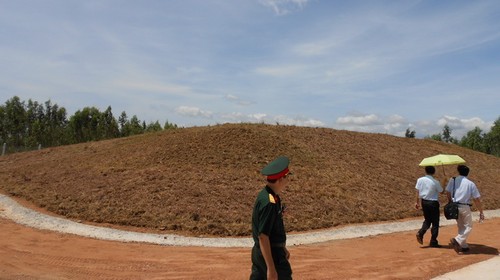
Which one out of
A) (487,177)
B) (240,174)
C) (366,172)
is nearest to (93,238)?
(240,174)

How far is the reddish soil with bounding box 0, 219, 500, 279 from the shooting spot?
6.85 metres

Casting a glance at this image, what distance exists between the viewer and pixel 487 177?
2175 cm

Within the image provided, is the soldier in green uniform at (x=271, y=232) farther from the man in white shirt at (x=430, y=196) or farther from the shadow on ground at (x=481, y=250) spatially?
the shadow on ground at (x=481, y=250)

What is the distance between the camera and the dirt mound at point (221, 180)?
37.8 feet

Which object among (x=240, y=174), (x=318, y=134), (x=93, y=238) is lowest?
(x=93, y=238)

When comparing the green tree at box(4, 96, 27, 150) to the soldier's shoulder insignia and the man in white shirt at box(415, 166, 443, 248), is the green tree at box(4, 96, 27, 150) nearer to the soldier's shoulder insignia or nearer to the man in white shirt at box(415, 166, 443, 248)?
the man in white shirt at box(415, 166, 443, 248)

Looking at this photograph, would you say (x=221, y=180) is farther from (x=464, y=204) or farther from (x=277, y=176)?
(x=277, y=176)

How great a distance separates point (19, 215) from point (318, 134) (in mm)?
14938

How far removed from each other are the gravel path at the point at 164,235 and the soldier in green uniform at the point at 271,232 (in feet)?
20.0

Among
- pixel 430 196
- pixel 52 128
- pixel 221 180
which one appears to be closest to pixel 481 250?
pixel 430 196

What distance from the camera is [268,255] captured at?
341 centimetres

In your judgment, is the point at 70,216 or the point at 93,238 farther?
the point at 70,216

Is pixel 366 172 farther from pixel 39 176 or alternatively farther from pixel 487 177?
pixel 39 176

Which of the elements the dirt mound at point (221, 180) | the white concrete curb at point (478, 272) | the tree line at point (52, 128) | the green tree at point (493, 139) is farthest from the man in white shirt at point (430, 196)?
the green tree at point (493, 139)
